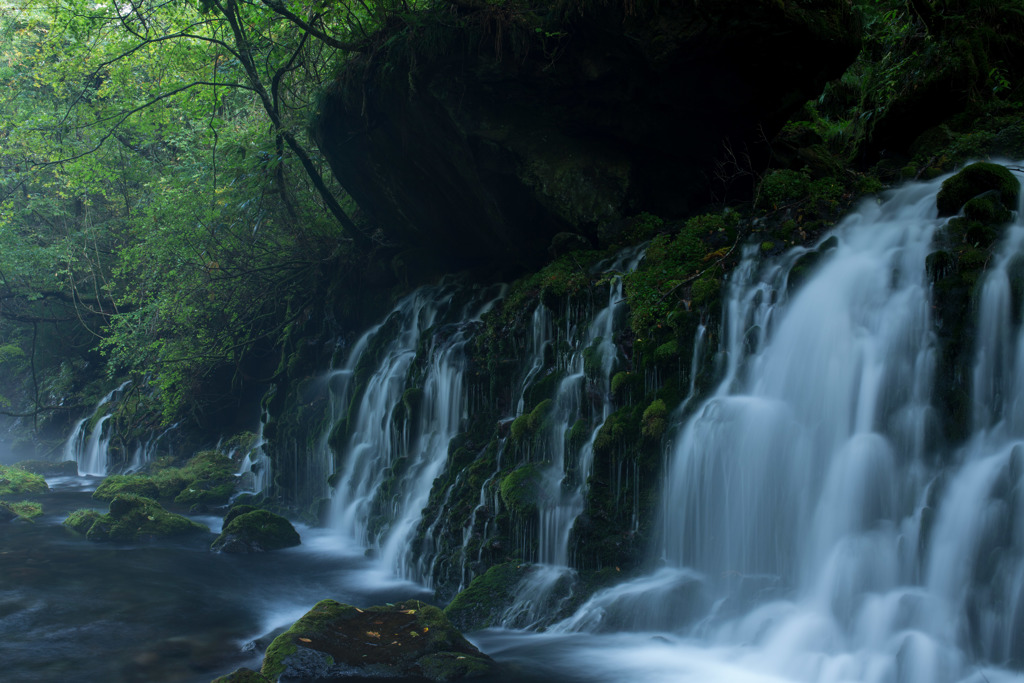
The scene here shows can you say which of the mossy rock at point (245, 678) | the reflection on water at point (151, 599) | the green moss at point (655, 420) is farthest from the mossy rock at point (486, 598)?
the mossy rock at point (245, 678)

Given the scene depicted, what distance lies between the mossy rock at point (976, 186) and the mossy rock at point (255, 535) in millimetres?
9177

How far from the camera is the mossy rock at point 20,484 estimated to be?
15.4 metres

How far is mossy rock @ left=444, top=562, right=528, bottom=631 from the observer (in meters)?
7.03

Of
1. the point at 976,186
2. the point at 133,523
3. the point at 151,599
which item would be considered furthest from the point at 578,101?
the point at 133,523

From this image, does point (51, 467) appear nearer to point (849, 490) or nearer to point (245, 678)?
point (245, 678)

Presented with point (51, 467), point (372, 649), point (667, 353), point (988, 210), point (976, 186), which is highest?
point (976, 186)

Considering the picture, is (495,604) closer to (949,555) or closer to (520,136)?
(949,555)

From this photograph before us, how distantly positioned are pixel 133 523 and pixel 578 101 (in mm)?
9073

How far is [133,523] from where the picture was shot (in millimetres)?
11336

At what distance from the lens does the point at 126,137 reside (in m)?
19.8

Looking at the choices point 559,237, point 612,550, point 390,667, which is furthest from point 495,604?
point 559,237

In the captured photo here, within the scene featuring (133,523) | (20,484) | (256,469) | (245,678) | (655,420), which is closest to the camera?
(245,678)

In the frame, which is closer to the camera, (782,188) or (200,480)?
(782,188)

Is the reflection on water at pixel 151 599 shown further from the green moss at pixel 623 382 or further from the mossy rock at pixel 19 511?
the green moss at pixel 623 382
